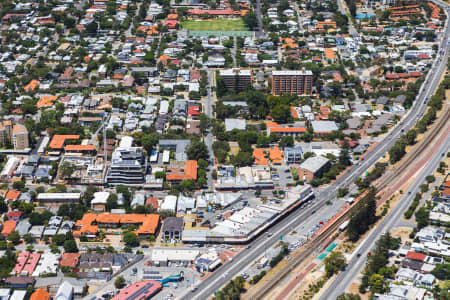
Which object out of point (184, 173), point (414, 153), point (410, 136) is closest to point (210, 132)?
point (184, 173)

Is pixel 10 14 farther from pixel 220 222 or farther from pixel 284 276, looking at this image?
pixel 284 276

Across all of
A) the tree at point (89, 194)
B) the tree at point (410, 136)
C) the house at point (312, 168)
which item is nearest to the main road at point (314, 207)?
the tree at point (410, 136)

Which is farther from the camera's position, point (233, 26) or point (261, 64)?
point (233, 26)

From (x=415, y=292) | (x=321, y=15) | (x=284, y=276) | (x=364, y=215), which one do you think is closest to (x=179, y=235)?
(x=284, y=276)

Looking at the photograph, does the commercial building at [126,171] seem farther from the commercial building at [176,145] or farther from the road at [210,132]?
the road at [210,132]

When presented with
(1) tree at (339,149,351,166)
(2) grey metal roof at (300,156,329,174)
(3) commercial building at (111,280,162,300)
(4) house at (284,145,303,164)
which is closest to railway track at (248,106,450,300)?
(1) tree at (339,149,351,166)

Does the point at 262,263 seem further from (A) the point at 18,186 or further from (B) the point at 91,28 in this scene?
(B) the point at 91,28
